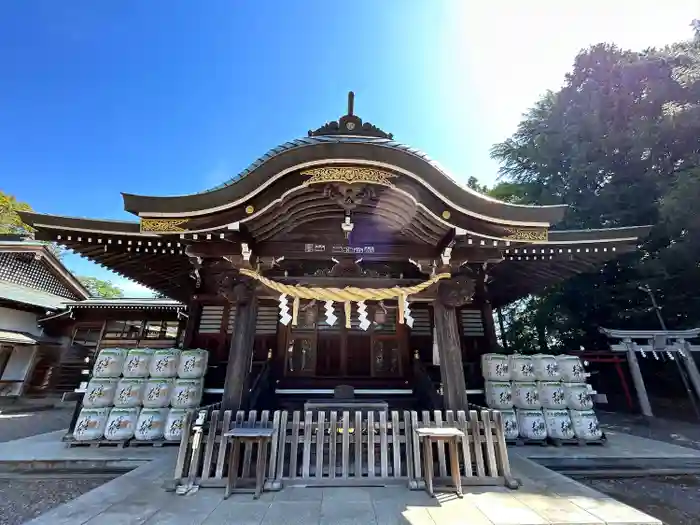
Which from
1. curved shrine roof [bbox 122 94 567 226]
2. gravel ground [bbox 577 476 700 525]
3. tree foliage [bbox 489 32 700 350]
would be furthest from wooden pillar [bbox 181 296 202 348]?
Answer: tree foliage [bbox 489 32 700 350]

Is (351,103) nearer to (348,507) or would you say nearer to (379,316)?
(379,316)

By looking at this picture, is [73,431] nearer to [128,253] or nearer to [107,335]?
→ [128,253]

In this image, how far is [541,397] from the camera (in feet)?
20.3

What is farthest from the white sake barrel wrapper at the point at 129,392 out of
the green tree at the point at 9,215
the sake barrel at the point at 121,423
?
the green tree at the point at 9,215

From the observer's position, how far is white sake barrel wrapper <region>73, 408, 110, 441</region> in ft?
18.8

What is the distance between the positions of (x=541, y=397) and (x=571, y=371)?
0.83m

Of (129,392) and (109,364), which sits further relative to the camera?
(109,364)

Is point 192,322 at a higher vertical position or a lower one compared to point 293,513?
higher

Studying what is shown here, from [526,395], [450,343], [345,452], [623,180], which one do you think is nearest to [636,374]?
[526,395]

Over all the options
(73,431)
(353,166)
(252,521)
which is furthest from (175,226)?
(73,431)

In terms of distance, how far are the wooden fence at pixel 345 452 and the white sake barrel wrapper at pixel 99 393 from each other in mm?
3184

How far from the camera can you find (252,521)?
2.98 metres

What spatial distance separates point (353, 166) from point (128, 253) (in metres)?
4.72

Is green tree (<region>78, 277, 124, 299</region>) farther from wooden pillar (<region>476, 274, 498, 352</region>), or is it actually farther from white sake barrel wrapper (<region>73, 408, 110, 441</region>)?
wooden pillar (<region>476, 274, 498, 352</region>)
